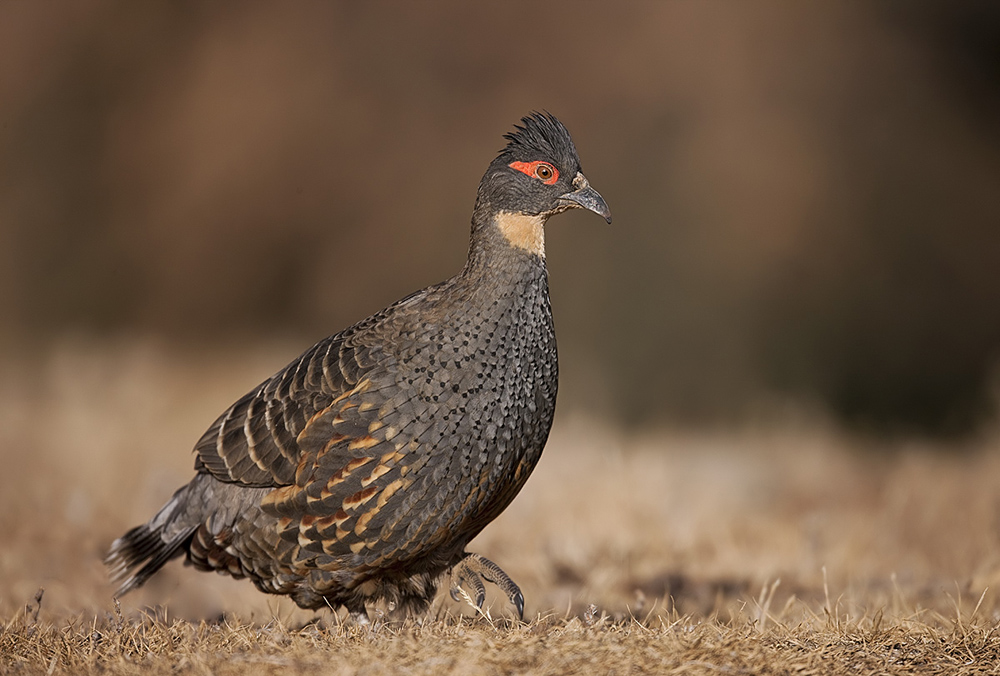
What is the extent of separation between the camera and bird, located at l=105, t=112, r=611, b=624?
4.34 metres

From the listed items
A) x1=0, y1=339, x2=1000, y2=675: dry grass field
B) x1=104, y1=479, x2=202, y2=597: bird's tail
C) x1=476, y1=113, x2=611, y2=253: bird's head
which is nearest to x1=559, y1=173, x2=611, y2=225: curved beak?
x1=476, y1=113, x2=611, y2=253: bird's head

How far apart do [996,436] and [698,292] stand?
15.4 ft

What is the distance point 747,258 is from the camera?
509 inches

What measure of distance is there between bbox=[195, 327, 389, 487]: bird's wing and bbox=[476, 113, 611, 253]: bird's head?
85cm

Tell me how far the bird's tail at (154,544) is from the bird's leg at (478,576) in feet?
4.21

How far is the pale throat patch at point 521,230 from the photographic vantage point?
4.66 m

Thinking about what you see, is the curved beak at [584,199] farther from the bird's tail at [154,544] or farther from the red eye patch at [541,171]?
the bird's tail at [154,544]

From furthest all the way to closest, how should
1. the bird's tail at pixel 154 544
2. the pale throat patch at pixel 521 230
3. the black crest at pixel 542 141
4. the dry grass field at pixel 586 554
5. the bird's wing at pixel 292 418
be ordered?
1. the bird's tail at pixel 154 544
2. the black crest at pixel 542 141
3. the pale throat patch at pixel 521 230
4. the bird's wing at pixel 292 418
5. the dry grass field at pixel 586 554

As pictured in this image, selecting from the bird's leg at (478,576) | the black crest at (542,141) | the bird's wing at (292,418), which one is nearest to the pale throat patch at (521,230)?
the black crest at (542,141)

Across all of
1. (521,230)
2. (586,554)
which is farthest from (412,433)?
(586,554)

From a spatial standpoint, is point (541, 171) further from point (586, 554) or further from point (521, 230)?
point (586, 554)

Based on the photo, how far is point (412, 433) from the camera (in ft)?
14.2

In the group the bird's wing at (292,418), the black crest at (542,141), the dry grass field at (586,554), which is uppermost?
the black crest at (542,141)

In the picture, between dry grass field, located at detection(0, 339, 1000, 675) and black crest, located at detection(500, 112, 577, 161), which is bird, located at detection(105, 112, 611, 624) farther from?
dry grass field, located at detection(0, 339, 1000, 675)
